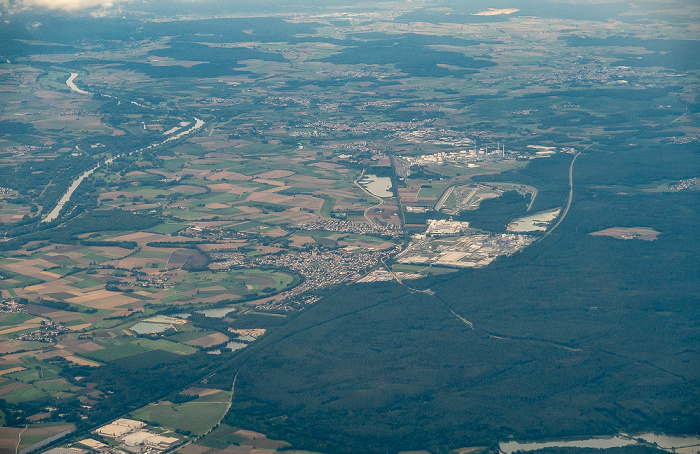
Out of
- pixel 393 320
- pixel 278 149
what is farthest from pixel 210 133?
pixel 393 320

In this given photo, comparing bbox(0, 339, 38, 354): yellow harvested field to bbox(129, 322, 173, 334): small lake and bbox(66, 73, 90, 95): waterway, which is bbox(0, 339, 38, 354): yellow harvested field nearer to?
bbox(129, 322, 173, 334): small lake

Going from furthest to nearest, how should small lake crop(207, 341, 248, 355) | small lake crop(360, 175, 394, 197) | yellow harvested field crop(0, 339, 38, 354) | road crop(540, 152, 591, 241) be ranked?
small lake crop(360, 175, 394, 197) < road crop(540, 152, 591, 241) < small lake crop(207, 341, 248, 355) < yellow harvested field crop(0, 339, 38, 354)

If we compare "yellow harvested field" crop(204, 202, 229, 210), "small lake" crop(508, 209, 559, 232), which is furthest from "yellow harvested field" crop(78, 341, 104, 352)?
"small lake" crop(508, 209, 559, 232)

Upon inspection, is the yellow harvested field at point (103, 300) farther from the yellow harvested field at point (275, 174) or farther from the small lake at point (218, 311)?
the yellow harvested field at point (275, 174)

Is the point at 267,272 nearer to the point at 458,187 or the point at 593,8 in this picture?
the point at 458,187

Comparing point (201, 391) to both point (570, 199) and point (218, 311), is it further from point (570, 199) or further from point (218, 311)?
point (570, 199)

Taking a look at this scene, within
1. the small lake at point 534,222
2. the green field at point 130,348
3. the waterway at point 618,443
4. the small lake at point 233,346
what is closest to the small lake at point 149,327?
the green field at point 130,348
